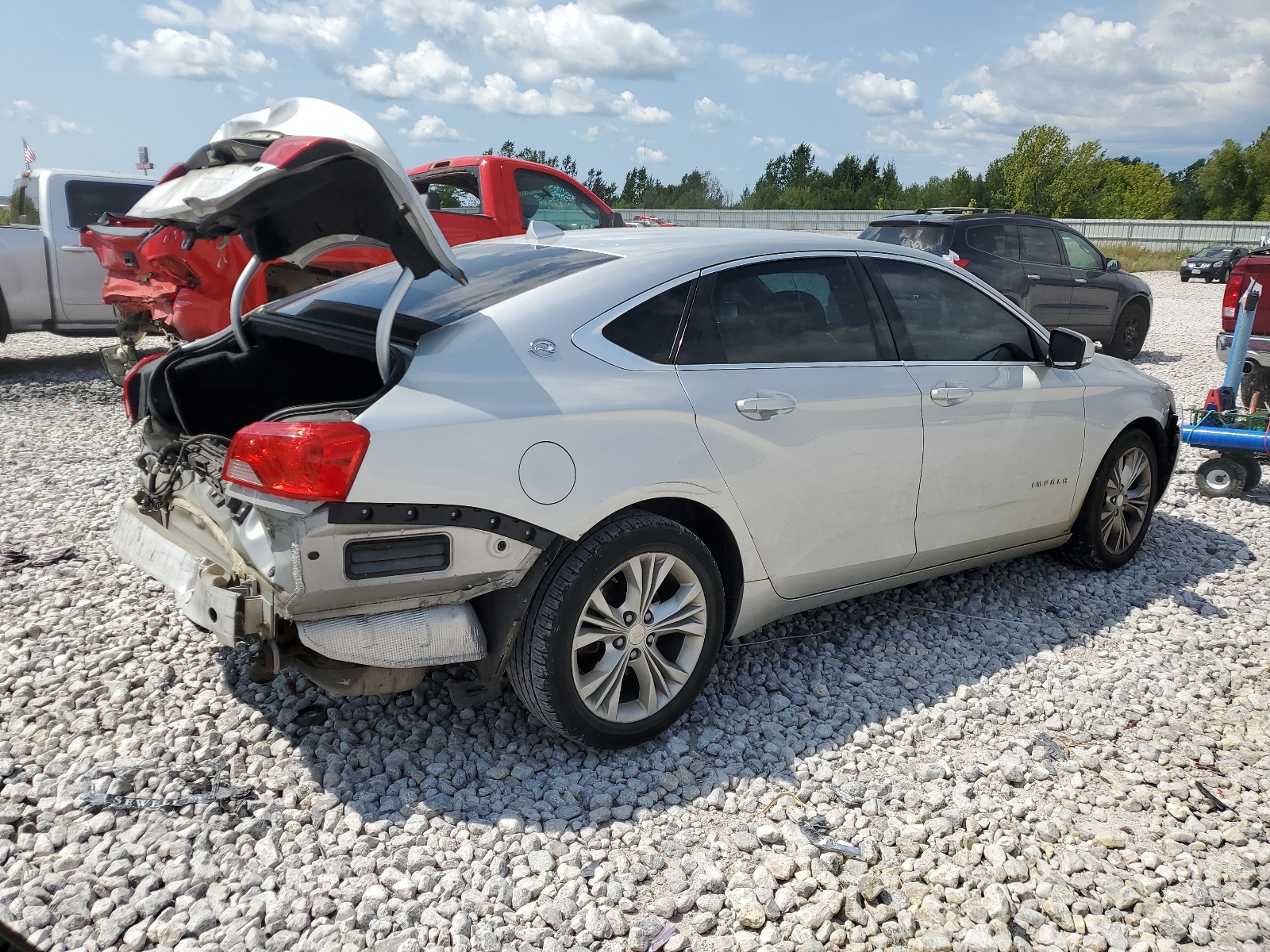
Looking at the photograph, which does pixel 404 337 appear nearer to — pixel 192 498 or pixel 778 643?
pixel 192 498

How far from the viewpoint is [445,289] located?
11.0ft

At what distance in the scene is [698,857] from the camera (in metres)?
2.79

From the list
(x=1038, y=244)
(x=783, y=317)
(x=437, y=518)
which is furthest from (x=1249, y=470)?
(x=437, y=518)

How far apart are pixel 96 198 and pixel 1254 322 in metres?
10.8

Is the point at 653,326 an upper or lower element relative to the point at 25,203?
lower

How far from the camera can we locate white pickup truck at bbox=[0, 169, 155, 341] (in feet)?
31.5

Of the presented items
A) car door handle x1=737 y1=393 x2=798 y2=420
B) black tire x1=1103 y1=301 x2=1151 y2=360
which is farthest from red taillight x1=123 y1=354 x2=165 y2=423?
black tire x1=1103 y1=301 x2=1151 y2=360

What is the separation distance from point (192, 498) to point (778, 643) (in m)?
2.39

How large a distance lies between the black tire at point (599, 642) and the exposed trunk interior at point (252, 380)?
1.02 meters

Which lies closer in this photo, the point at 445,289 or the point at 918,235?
the point at 445,289

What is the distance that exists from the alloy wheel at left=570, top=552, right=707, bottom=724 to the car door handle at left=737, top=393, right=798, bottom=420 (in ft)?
1.87

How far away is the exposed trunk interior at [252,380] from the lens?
138 inches

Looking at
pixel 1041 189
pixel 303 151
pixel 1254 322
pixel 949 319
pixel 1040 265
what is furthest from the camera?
pixel 1041 189

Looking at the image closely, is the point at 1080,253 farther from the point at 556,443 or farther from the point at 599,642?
the point at 556,443
